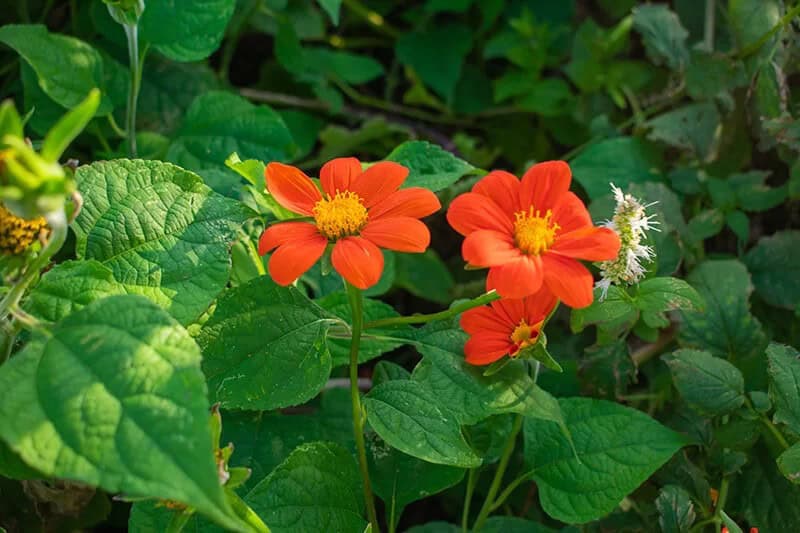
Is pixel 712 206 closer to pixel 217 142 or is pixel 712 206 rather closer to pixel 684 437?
pixel 684 437

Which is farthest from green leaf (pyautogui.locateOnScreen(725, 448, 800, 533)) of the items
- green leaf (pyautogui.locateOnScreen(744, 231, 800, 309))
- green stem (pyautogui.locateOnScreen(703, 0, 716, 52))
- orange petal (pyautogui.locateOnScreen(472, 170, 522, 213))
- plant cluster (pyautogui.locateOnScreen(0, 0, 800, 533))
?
green stem (pyautogui.locateOnScreen(703, 0, 716, 52))

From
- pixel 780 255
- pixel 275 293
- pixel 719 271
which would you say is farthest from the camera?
pixel 780 255

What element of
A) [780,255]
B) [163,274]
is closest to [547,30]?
[780,255]

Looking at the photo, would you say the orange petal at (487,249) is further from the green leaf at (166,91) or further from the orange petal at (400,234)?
the green leaf at (166,91)

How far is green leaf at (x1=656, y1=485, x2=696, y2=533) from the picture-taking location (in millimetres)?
992

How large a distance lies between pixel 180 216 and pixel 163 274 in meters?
0.06

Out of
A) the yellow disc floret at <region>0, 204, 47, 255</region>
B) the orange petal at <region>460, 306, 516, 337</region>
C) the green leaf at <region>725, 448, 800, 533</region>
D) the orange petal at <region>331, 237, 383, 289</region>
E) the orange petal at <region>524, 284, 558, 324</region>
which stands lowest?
the green leaf at <region>725, 448, 800, 533</region>

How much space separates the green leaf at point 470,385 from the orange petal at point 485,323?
0.05m

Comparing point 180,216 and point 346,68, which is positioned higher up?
point 180,216

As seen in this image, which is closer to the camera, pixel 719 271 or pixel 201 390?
pixel 201 390

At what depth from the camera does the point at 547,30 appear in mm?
1784

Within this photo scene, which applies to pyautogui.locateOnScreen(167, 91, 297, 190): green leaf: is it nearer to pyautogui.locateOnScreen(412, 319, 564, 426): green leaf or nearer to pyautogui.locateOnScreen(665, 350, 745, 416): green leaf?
pyautogui.locateOnScreen(412, 319, 564, 426): green leaf

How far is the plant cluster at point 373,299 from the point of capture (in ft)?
2.25

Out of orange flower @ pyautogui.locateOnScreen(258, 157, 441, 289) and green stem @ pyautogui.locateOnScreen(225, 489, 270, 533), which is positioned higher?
orange flower @ pyautogui.locateOnScreen(258, 157, 441, 289)
